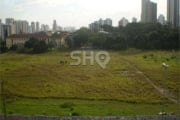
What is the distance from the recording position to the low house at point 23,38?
11.8 feet

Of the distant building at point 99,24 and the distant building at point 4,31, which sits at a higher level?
the distant building at point 99,24

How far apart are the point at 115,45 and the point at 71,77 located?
0.60 m

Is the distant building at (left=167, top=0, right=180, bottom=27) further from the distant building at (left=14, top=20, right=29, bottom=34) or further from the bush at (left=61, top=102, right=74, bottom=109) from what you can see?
the distant building at (left=14, top=20, right=29, bottom=34)

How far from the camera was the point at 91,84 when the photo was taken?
11.4 ft

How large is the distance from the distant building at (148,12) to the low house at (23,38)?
1.10m

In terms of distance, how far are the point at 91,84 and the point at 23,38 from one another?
95 cm

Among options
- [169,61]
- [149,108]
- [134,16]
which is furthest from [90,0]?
[149,108]

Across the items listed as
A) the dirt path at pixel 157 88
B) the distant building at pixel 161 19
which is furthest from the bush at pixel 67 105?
the distant building at pixel 161 19

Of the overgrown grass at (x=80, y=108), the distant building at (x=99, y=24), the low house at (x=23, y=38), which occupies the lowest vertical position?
the overgrown grass at (x=80, y=108)

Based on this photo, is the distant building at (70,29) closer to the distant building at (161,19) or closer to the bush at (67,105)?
the bush at (67,105)

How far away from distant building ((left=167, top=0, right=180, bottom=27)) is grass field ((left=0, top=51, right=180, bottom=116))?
1.20 feet

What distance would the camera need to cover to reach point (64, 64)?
3463 millimetres

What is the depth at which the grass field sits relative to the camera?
3.42 m

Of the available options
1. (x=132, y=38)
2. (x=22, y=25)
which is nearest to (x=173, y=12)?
(x=132, y=38)
